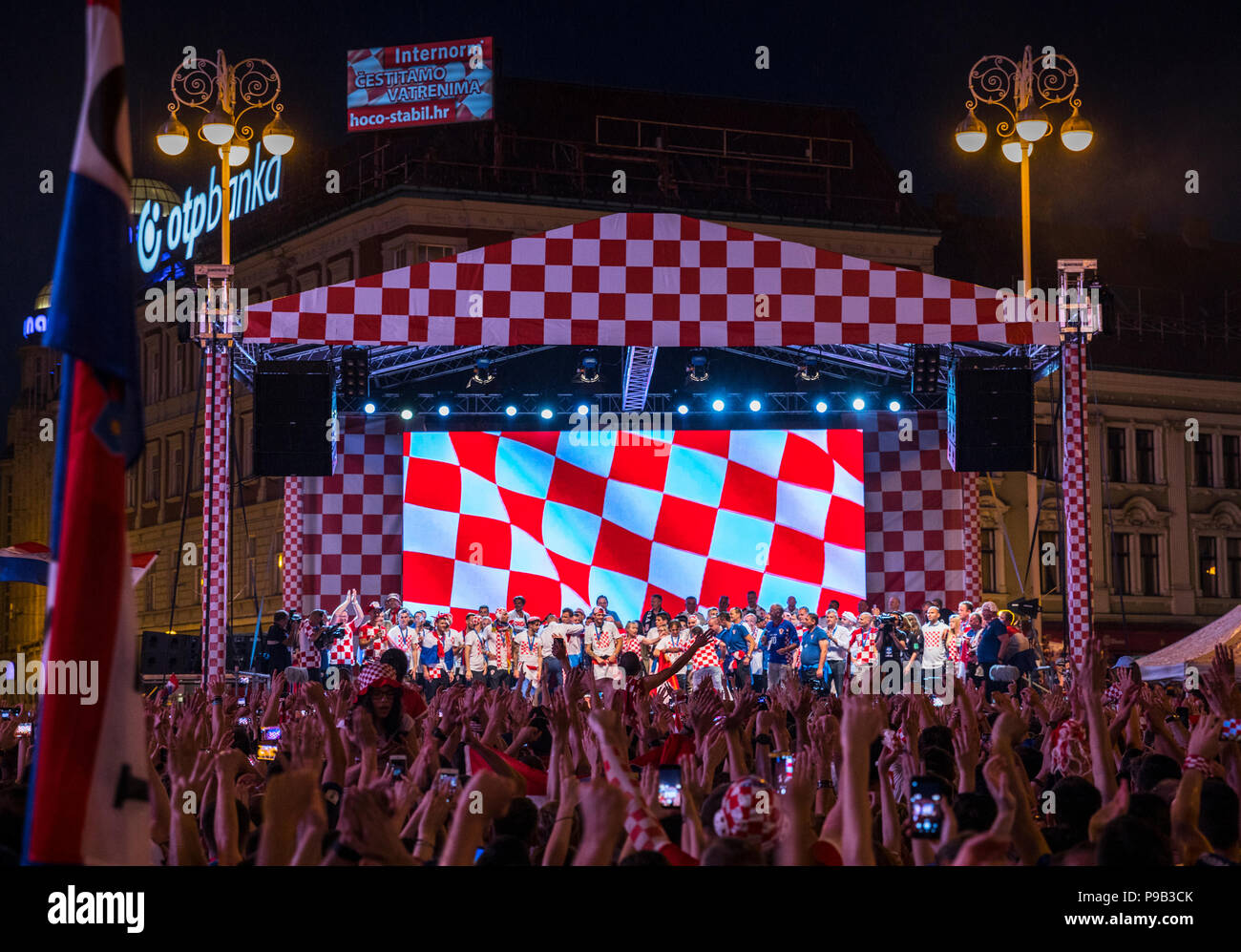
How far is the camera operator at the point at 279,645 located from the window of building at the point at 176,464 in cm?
2274

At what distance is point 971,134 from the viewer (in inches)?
613

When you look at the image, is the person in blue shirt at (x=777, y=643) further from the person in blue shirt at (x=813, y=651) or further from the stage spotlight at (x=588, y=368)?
the stage spotlight at (x=588, y=368)

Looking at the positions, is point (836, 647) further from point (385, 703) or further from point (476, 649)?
point (385, 703)

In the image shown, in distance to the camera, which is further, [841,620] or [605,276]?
[841,620]

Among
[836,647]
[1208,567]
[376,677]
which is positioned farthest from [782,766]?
[1208,567]

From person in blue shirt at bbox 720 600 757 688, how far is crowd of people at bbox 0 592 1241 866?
8.32 m

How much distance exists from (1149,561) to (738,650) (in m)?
23.0

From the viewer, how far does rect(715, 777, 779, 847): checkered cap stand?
3.27 metres

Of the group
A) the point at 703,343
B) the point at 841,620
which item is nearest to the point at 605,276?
the point at 703,343

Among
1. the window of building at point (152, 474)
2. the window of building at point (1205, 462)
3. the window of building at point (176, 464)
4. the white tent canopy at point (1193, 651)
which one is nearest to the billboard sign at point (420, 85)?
the window of building at point (176, 464)

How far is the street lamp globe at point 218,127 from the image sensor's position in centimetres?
1434

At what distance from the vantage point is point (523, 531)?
20.3 metres
